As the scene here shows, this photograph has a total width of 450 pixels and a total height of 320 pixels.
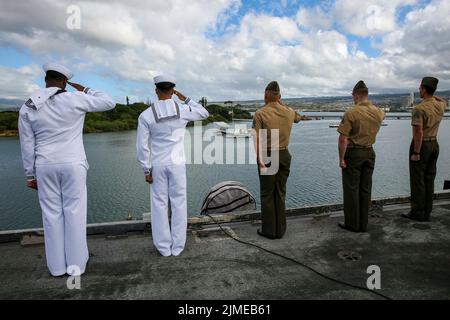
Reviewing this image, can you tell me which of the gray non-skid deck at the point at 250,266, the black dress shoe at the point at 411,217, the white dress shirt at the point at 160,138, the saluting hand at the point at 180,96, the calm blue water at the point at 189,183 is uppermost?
the saluting hand at the point at 180,96

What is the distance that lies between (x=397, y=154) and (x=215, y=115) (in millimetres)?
73431

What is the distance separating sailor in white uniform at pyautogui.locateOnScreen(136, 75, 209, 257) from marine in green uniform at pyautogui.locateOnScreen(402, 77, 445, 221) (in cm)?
329

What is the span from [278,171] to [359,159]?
117cm

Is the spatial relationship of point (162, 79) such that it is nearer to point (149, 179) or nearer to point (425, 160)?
point (149, 179)

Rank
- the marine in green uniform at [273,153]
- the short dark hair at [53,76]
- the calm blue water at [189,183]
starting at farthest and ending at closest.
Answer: the calm blue water at [189,183]
the marine in green uniform at [273,153]
the short dark hair at [53,76]

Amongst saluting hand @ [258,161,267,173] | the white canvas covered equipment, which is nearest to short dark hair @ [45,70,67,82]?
saluting hand @ [258,161,267,173]

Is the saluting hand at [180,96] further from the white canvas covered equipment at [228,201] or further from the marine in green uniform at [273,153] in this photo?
the white canvas covered equipment at [228,201]

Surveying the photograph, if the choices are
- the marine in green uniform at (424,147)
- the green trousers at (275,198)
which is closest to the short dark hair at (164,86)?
the green trousers at (275,198)

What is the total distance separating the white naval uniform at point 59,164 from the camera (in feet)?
11.0

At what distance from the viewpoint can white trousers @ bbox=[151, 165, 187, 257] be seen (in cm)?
399

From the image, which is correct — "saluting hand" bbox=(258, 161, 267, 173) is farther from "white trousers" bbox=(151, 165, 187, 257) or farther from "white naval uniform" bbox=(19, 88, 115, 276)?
"white naval uniform" bbox=(19, 88, 115, 276)

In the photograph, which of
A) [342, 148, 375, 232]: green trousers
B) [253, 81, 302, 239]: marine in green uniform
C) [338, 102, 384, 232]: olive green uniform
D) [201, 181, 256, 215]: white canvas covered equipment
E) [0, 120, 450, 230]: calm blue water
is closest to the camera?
[253, 81, 302, 239]: marine in green uniform

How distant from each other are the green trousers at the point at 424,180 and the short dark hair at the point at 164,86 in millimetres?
3703

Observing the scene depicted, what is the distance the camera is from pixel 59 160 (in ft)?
11.1
